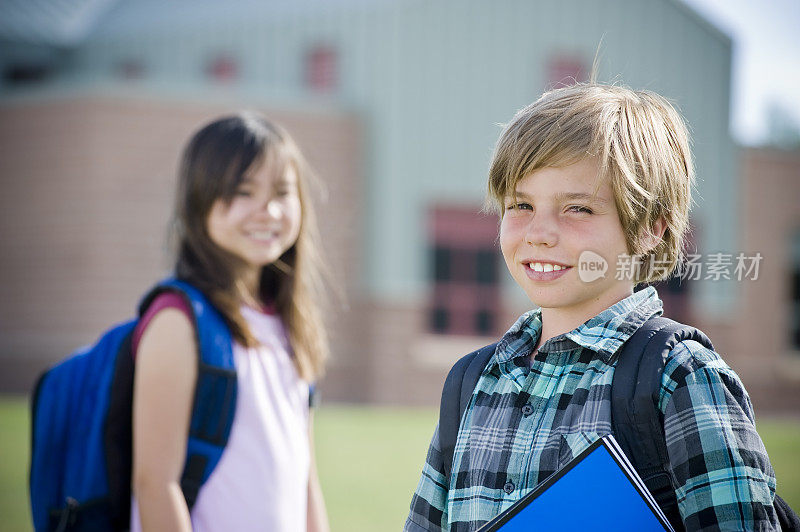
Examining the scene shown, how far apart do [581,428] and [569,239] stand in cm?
33

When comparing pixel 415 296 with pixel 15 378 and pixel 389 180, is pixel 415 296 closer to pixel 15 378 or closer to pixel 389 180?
pixel 389 180

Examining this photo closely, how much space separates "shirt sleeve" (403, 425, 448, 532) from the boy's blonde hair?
499mm

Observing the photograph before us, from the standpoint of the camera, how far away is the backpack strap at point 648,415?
1.33 metres

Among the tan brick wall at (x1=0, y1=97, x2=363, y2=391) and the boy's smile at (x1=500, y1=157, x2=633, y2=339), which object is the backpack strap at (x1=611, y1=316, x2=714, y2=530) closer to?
the boy's smile at (x1=500, y1=157, x2=633, y2=339)

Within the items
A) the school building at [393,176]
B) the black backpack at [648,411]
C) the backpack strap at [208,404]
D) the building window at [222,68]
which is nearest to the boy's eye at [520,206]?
the black backpack at [648,411]

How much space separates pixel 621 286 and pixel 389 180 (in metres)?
14.6

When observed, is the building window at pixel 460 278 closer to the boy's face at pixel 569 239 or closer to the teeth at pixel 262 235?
the teeth at pixel 262 235

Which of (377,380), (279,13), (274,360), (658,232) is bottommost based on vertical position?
(377,380)

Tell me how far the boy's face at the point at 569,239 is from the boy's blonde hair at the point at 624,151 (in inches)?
0.8

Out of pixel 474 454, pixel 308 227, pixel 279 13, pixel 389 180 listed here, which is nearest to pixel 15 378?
pixel 389 180

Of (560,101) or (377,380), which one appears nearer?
(560,101)

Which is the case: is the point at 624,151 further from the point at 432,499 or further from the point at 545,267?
the point at 432,499

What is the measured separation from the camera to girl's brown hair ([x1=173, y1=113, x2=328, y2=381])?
2447mm

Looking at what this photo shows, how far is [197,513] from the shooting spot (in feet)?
7.14
